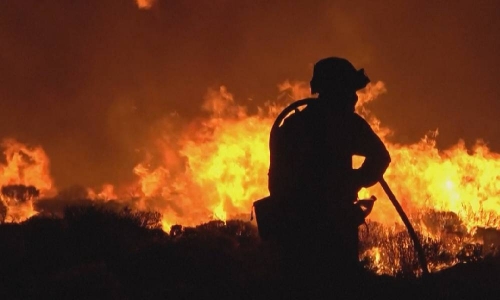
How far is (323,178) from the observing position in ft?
16.0

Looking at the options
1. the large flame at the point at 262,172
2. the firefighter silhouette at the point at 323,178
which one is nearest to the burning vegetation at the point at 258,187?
the large flame at the point at 262,172

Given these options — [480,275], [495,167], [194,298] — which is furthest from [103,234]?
[495,167]

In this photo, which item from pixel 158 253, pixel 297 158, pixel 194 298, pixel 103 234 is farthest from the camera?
pixel 103 234

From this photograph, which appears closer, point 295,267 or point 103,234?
point 295,267

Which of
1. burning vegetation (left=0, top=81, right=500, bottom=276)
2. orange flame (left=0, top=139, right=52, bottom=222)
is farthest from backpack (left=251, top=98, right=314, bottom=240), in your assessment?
orange flame (left=0, top=139, right=52, bottom=222)

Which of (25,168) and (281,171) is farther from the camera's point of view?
(25,168)

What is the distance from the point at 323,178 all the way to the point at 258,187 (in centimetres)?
1477

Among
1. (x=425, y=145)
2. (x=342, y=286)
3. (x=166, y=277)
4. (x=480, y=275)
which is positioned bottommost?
(x=342, y=286)

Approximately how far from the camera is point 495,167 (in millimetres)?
17891

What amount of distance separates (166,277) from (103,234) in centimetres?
268

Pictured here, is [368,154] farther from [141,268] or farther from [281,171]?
[141,268]

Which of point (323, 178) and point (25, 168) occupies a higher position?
point (25, 168)

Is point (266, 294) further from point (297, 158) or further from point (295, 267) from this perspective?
point (297, 158)

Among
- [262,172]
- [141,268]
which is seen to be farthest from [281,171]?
[262,172]
